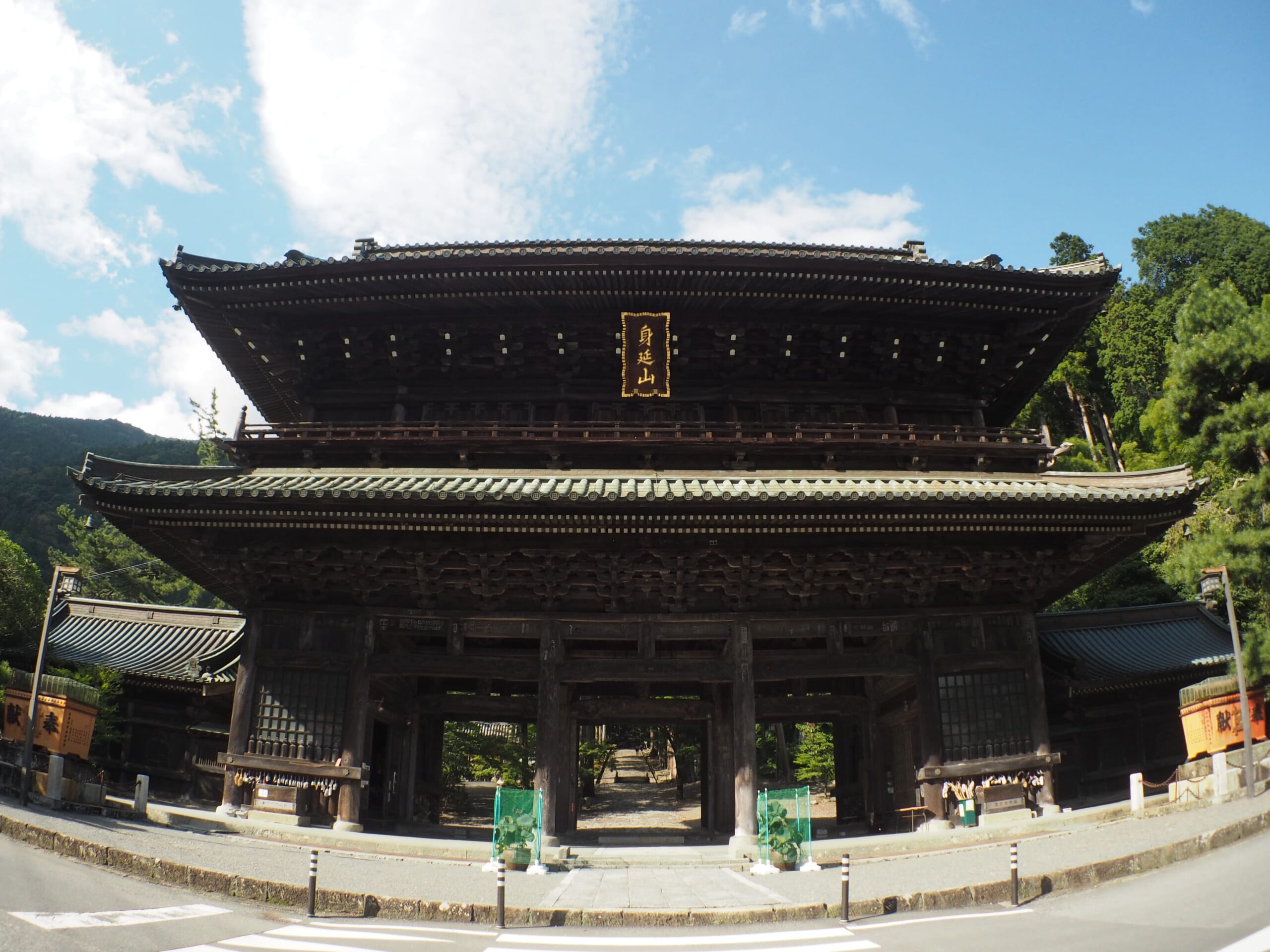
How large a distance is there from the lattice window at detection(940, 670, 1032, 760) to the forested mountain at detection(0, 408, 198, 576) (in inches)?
2233

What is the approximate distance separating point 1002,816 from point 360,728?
38.0ft

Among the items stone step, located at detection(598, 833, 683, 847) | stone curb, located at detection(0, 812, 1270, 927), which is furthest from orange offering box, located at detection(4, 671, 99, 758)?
stone step, located at detection(598, 833, 683, 847)

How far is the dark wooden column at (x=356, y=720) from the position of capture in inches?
512

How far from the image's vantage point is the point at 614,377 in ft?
50.6

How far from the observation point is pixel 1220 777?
1364 centimetres

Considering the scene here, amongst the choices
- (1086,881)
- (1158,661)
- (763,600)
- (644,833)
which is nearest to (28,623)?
(644,833)

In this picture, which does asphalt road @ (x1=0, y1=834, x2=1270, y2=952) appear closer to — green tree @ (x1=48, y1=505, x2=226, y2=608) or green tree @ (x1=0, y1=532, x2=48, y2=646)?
green tree @ (x1=0, y1=532, x2=48, y2=646)

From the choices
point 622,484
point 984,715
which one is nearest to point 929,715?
point 984,715

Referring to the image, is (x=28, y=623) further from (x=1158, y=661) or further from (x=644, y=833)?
(x=1158, y=661)

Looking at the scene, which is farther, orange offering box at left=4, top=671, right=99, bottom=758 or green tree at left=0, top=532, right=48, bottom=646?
green tree at left=0, top=532, right=48, bottom=646

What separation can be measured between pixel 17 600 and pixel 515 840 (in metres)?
28.3

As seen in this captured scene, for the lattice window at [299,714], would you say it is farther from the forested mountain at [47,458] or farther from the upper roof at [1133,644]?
the forested mountain at [47,458]

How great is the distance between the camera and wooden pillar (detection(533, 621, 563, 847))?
12859 mm

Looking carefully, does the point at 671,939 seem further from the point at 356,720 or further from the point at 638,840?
the point at 356,720
